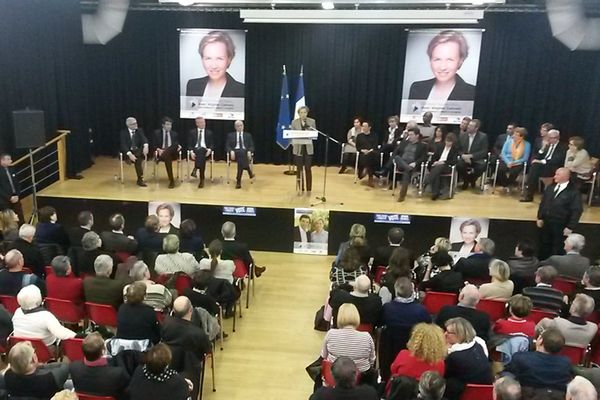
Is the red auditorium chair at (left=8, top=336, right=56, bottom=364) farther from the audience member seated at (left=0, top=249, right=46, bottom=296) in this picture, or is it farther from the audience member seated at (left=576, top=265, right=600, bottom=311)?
the audience member seated at (left=576, top=265, right=600, bottom=311)

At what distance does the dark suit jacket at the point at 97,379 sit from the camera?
11.7 ft

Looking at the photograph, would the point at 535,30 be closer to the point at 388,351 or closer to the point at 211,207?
the point at 211,207

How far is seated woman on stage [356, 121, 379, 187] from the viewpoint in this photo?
1024 cm

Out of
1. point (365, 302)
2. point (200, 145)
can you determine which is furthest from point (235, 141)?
point (365, 302)

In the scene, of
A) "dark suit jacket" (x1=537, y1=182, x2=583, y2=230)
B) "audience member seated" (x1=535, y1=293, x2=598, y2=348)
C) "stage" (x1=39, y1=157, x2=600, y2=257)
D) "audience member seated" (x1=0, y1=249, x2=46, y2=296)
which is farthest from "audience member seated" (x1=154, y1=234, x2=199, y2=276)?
A: "dark suit jacket" (x1=537, y1=182, x2=583, y2=230)

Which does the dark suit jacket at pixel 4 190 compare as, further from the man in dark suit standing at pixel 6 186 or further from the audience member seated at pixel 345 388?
the audience member seated at pixel 345 388

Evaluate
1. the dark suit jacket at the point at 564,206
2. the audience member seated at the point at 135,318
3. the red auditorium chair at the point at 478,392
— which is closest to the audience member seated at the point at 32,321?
the audience member seated at the point at 135,318

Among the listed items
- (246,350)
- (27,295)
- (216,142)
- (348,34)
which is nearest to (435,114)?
(348,34)

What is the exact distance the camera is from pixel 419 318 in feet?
14.7

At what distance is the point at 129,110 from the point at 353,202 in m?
6.16

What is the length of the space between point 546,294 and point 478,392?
5.07ft

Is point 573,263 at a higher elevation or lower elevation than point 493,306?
higher

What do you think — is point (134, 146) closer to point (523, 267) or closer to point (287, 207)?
point (287, 207)

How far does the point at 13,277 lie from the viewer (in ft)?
16.1
